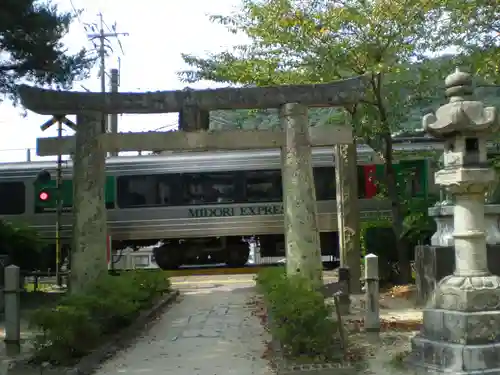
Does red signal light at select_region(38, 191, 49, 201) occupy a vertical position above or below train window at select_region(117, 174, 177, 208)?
below

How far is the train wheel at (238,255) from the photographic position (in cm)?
1994

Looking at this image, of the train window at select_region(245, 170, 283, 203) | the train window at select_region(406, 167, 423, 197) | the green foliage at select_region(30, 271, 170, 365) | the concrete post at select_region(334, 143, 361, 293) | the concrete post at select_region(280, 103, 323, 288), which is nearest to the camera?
the green foliage at select_region(30, 271, 170, 365)

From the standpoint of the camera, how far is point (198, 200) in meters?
19.3

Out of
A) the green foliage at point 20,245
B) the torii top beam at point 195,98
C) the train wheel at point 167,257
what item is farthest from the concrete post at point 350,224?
the train wheel at point 167,257

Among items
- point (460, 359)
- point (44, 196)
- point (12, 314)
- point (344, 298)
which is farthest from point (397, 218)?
point (12, 314)

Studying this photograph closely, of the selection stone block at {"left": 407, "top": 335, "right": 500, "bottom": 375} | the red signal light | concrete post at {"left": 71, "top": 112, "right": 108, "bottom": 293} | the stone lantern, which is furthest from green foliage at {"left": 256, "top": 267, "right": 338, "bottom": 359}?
the red signal light

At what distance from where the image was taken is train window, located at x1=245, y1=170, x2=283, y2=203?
753 inches

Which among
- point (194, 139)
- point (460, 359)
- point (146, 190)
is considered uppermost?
point (194, 139)

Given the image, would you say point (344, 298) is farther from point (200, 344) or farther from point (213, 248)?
point (213, 248)

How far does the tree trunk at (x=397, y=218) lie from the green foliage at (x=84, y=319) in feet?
19.6

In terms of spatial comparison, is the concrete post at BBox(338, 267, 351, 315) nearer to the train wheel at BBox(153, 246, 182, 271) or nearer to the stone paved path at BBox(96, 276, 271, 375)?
the stone paved path at BBox(96, 276, 271, 375)

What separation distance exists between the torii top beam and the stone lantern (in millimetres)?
3700

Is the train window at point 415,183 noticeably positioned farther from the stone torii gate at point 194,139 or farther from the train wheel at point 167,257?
the stone torii gate at point 194,139

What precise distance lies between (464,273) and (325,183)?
11915 mm
